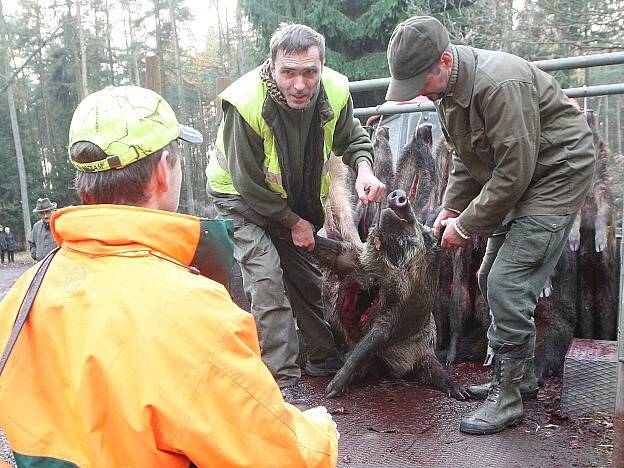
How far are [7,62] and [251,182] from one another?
32244 mm

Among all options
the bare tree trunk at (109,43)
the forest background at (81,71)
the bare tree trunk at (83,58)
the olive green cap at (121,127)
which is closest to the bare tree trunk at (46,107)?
the forest background at (81,71)

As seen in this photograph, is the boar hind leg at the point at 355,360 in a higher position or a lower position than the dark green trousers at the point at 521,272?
lower

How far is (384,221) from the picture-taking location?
15.4 feet

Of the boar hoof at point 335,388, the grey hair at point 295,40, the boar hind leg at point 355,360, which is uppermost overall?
the grey hair at point 295,40

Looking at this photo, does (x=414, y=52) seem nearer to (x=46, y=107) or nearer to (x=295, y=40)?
(x=295, y=40)

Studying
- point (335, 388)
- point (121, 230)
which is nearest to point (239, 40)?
point (335, 388)

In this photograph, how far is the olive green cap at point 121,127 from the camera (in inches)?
65.7

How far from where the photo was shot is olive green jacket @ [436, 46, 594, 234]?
3.43 metres

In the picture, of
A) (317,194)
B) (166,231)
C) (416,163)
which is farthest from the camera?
(416,163)

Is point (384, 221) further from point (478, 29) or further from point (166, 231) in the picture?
point (478, 29)

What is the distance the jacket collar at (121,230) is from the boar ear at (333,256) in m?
3.32

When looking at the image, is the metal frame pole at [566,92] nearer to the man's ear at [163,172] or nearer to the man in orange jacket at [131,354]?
the man's ear at [163,172]

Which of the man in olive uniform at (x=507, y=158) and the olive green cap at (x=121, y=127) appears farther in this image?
the man in olive uniform at (x=507, y=158)

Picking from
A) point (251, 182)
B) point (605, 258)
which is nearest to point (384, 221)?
point (251, 182)
